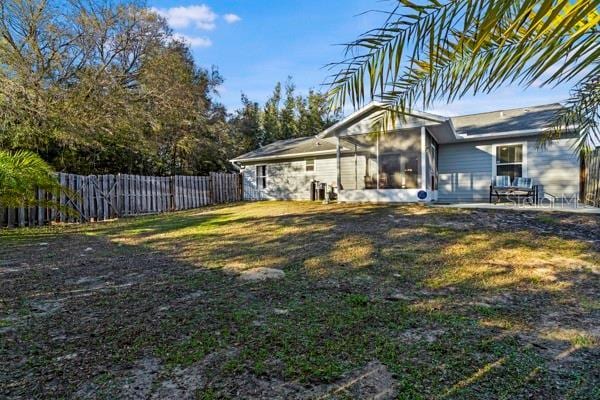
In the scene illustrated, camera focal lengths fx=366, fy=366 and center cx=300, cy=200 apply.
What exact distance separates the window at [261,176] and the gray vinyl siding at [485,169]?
8.90 meters

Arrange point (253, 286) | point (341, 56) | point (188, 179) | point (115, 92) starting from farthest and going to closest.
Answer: point (188, 179), point (115, 92), point (253, 286), point (341, 56)

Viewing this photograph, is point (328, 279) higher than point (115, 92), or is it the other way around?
point (115, 92)

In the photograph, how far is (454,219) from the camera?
912 centimetres

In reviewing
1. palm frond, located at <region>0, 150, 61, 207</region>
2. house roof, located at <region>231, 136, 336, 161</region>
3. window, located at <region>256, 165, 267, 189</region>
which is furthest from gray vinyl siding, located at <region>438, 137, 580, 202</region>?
palm frond, located at <region>0, 150, 61, 207</region>

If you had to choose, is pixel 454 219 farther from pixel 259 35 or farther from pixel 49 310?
pixel 49 310

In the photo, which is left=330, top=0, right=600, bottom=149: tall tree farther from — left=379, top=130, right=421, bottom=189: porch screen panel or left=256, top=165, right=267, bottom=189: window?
left=256, top=165, right=267, bottom=189: window

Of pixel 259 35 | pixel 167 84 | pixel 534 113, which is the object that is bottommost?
pixel 534 113

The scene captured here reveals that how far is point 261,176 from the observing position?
64.2 feet

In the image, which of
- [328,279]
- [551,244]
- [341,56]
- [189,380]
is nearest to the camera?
[341,56]

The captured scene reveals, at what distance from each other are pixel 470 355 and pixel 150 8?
1891 cm

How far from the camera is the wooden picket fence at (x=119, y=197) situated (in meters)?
10.7

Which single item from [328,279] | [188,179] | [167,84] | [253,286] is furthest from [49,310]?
[167,84]

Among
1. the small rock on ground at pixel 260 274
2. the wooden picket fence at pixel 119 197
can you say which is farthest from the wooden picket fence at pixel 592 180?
the wooden picket fence at pixel 119 197

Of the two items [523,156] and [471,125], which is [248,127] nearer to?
[471,125]
